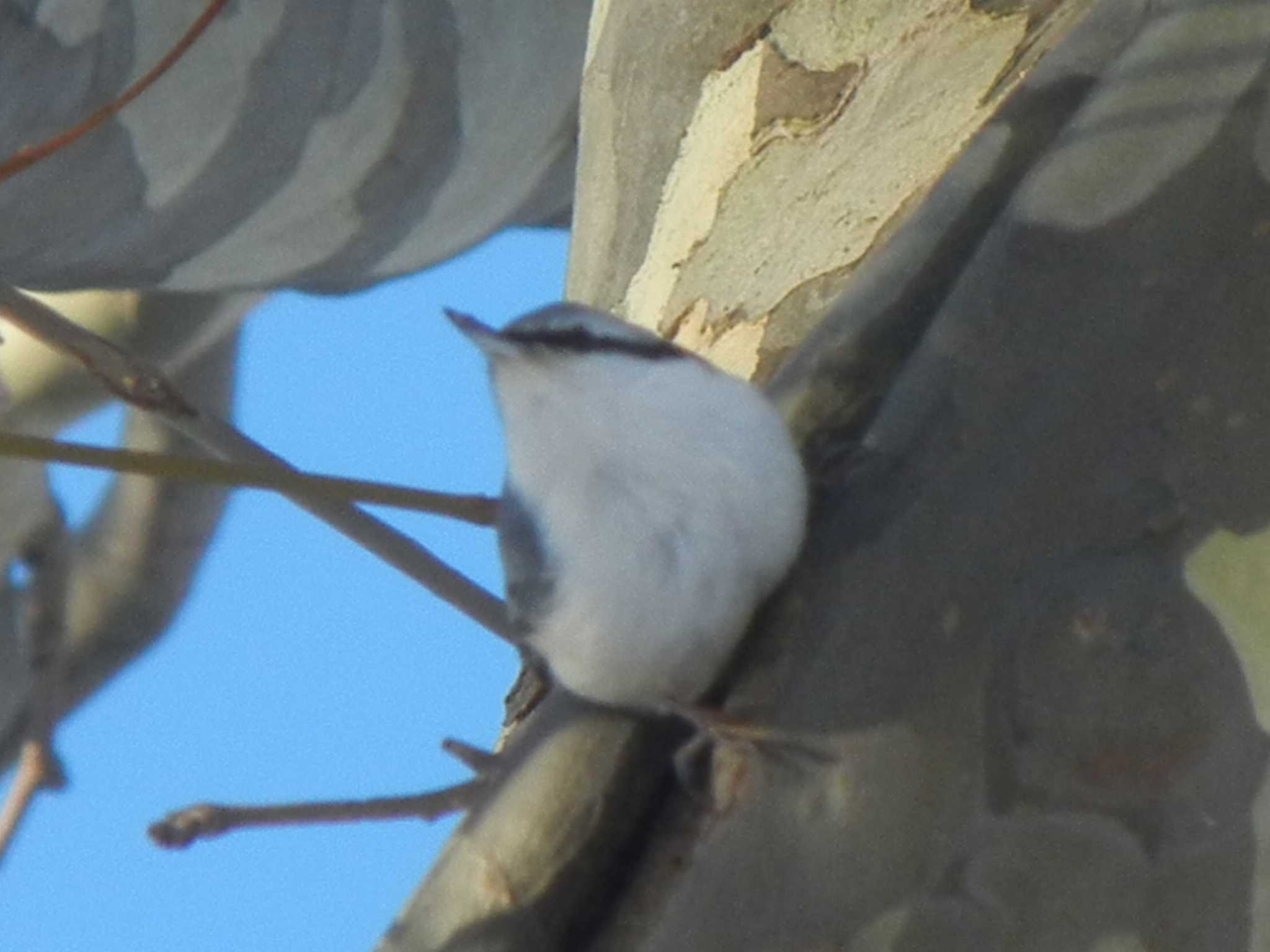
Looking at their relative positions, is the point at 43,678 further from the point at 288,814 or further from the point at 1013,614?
the point at 1013,614

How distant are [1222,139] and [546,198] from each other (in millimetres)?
1052

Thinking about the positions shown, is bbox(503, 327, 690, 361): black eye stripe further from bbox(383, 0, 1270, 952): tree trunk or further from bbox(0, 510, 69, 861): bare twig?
bbox(0, 510, 69, 861): bare twig

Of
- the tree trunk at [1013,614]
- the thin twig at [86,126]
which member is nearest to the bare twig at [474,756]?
the tree trunk at [1013,614]

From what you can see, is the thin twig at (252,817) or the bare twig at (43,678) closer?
the thin twig at (252,817)

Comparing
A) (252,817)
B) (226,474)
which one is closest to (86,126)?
(226,474)

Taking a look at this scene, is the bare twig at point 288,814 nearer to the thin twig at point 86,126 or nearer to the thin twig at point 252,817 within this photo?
the thin twig at point 252,817

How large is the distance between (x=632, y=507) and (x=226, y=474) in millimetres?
118

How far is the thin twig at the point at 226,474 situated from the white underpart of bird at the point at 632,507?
36mm

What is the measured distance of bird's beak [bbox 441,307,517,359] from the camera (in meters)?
0.52

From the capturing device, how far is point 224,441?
616 millimetres

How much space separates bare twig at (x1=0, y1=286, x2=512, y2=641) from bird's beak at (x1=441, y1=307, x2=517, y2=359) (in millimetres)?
67

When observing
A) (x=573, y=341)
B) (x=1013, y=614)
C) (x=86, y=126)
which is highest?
(x=86, y=126)

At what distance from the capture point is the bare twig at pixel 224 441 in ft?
1.87

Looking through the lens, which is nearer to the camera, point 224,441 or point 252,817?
point 252,817
